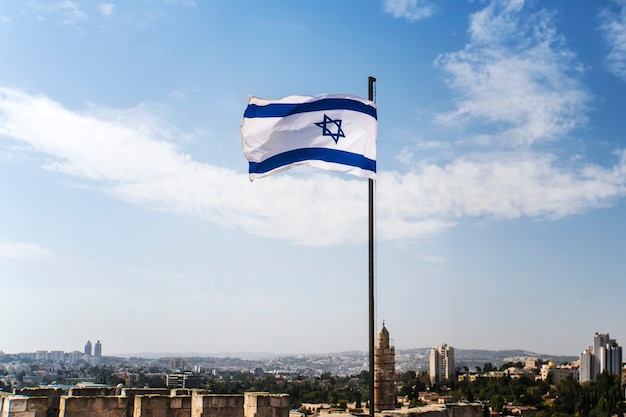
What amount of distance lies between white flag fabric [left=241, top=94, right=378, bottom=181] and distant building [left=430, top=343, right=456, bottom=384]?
545 feet

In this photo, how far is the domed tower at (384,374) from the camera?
2714 centimetres

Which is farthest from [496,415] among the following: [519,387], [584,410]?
[519,387]

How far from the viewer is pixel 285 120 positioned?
8.61 m

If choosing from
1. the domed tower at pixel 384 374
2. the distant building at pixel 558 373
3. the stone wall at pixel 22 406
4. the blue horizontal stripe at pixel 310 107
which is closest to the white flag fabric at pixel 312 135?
the blue horizontal stripe at pixel 310 107

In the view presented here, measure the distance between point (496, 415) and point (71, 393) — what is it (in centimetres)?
7423

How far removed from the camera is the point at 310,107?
28.1 feet

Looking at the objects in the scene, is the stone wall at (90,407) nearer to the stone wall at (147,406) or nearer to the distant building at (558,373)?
the stone wall at (147,406)

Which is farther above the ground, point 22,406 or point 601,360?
point 22,406

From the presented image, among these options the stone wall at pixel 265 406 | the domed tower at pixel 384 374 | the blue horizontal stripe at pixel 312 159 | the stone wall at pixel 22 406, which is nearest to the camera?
the stone wall at pixel 22 406

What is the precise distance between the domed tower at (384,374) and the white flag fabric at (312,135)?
53.9 ft

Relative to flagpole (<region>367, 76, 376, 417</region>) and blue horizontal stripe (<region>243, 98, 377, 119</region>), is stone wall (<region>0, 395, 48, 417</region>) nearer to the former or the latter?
flagpole (<region>367, 76, 376, 417</region>)

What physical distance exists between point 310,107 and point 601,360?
16789cm

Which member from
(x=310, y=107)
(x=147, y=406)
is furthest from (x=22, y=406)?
(x=310, y=107)

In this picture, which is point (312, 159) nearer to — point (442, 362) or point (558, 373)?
point (558, 373)
